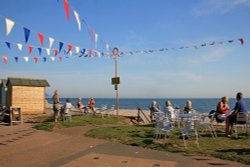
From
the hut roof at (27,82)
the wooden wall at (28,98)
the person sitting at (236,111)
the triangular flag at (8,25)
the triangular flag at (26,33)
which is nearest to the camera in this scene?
the triangular flag at (8,25)

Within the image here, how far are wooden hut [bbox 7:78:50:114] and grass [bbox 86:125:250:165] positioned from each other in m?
11.4

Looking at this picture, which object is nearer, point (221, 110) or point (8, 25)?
point (8, 25)

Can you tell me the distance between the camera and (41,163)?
6004 millimetres

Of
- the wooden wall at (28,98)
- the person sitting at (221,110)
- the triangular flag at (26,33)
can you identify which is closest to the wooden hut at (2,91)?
the wooden wall at (28,98)

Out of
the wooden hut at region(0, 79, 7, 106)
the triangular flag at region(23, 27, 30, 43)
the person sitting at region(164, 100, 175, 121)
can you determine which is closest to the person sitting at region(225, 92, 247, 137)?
the person sitting at region(164, 100, 175, 121)

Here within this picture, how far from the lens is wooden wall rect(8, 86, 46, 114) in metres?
19.9

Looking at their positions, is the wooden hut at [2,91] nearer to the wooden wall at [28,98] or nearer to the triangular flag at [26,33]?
the wooden wall at [28,98]

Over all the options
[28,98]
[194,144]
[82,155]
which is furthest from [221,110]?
[28,98]

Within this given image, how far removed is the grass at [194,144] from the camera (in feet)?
21.3

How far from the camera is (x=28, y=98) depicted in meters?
20.4

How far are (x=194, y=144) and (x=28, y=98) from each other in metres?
15.3

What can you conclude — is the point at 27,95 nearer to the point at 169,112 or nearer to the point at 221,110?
the point at 169,112

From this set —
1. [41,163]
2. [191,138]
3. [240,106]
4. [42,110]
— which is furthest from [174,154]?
[42,110]

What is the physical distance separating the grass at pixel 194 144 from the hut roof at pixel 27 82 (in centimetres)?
1180
